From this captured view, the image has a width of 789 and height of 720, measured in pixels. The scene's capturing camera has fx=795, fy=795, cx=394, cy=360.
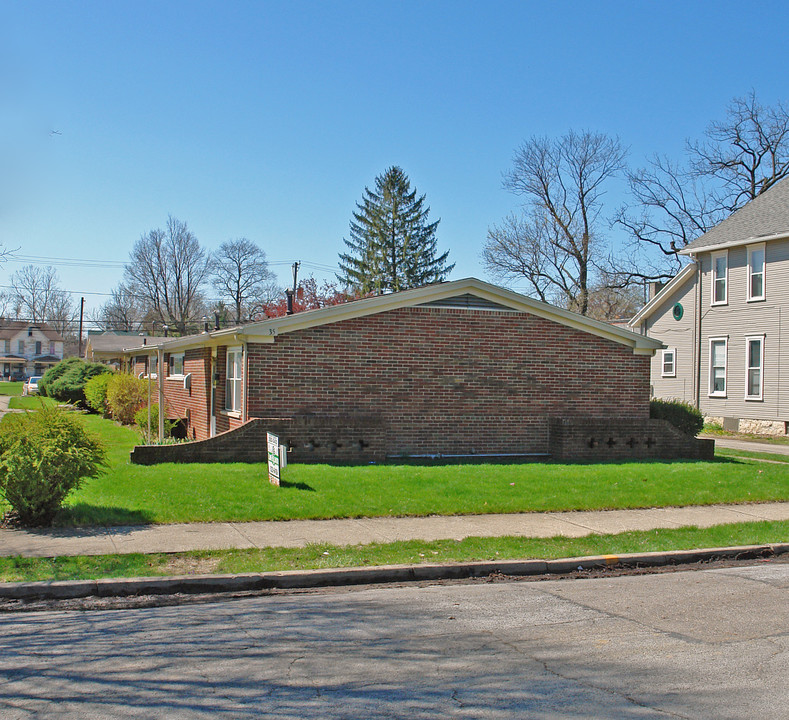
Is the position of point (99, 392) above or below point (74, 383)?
below

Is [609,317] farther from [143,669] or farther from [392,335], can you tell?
[143,669]

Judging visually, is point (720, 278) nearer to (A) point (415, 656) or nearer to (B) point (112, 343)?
(A) point (415, 656)

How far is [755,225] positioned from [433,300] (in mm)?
16710

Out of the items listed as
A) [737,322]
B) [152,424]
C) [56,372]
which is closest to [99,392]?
[152,424]

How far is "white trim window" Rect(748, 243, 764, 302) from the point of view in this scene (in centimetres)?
2800

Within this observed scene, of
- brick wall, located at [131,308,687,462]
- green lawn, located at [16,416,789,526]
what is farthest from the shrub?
green lawn, located at [16,416,789,526]

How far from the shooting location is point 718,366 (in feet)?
98.4

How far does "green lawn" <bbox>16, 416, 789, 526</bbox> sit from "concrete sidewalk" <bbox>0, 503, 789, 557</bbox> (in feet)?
1.16

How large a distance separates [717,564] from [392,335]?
9.37 m

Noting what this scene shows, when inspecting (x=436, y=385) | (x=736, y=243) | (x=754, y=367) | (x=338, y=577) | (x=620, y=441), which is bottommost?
(x=338, y=577)

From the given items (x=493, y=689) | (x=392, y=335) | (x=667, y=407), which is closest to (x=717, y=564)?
(x=493, y=689)

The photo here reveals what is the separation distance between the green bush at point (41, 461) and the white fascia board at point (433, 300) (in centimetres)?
598

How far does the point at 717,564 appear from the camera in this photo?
374 inches

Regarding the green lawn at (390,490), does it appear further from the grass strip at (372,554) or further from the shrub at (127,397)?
the shrub at (127,397)
